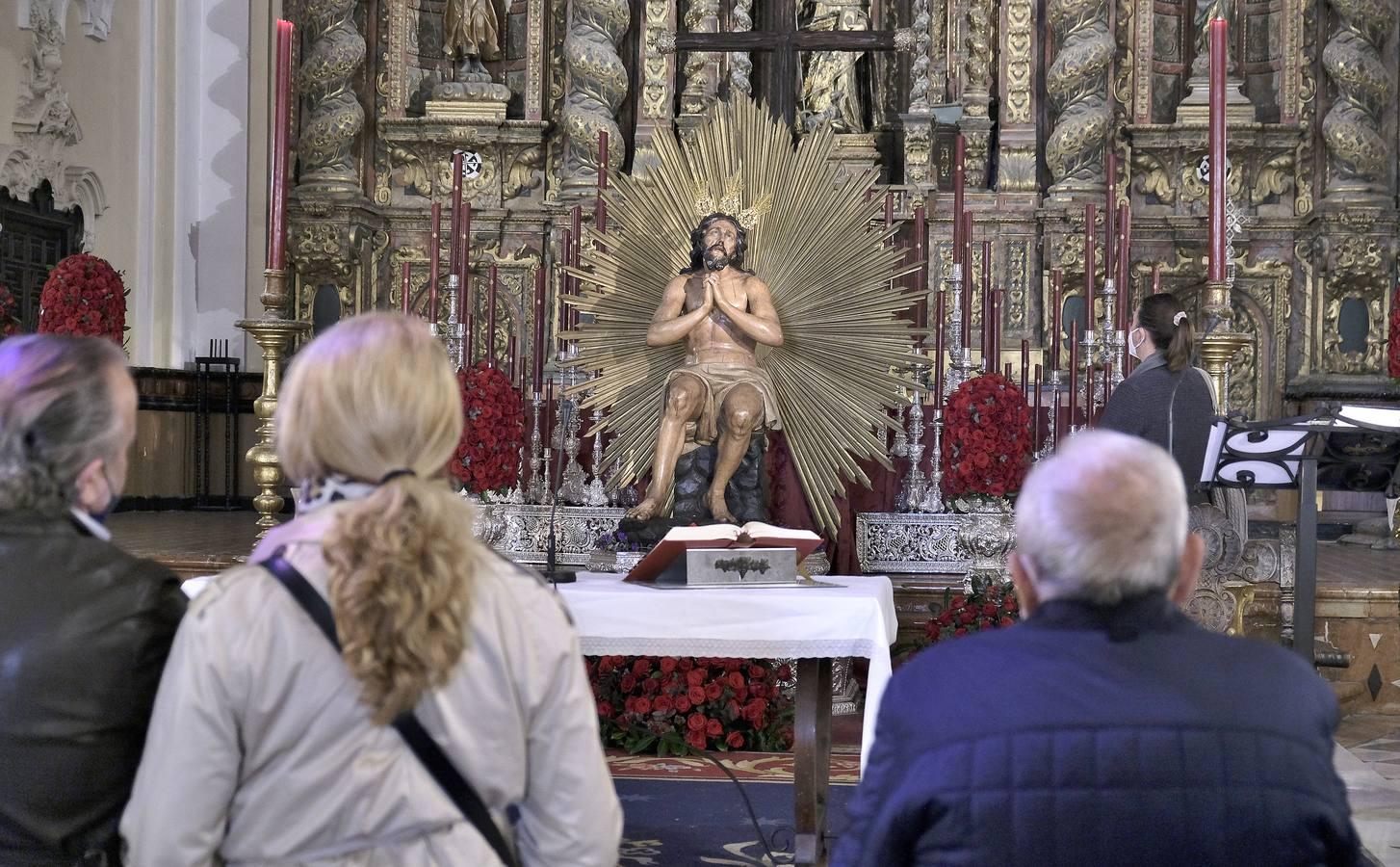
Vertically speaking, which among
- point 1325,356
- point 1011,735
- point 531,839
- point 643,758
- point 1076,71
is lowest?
point 643,758

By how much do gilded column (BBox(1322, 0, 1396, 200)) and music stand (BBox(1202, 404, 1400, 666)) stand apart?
588 cm

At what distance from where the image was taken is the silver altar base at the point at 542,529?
573cm

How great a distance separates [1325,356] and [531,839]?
31.7 ft

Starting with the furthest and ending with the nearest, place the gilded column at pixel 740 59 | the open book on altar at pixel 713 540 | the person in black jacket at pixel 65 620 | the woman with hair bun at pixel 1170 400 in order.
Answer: the gilded column at pixel 740 59 → the woman with hair bun at pixel 1170 400 → the open book on altar at pixel 713 540 → the person in black jacket at pixel 65 620

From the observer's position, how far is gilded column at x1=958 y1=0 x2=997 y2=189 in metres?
10.4

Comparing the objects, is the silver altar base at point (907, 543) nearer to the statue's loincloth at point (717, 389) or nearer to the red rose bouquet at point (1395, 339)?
the statue's loincloth at point (717, 389)

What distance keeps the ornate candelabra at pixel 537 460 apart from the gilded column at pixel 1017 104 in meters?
4.99

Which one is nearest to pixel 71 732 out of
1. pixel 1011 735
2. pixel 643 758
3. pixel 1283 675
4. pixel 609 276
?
pixel 1011 735

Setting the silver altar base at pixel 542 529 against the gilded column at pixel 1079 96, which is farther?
the gilded column at pixel 1079 96

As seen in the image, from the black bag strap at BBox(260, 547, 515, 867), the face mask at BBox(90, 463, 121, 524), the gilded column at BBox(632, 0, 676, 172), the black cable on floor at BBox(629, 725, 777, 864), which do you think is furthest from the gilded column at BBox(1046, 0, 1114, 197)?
the black bag strap at BBox(260, 547, 515, 867)

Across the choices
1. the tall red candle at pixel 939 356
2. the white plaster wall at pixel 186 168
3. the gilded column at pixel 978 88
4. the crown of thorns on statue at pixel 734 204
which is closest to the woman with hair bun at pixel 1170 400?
the tall red candle at pixel 939 356

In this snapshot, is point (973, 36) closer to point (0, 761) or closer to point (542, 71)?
point (542, 71)

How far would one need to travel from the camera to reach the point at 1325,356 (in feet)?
34.2

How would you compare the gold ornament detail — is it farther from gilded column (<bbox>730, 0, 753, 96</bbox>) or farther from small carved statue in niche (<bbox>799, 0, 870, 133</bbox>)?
gilded column (<bbox>730, 0, 753, 96</bbox>)
